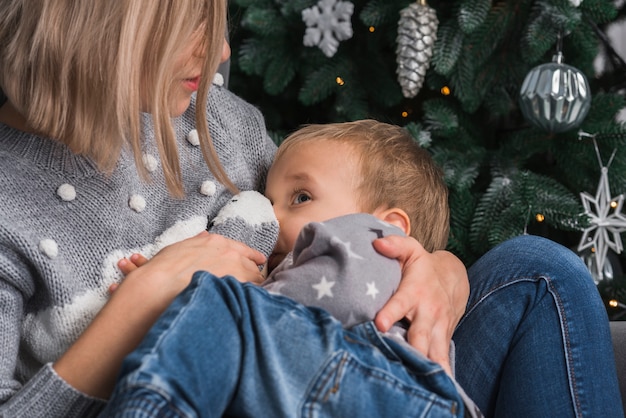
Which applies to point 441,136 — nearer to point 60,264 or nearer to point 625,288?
point 625,288

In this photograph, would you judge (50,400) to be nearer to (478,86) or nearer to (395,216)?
(395,216)

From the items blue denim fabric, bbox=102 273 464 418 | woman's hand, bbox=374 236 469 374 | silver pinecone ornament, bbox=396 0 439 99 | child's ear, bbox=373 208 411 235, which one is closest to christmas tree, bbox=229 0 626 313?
silver pinecone ornament, bbox=396 0 439 99

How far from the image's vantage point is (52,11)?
1.03 metres

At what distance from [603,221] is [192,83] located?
Answer: 105cm

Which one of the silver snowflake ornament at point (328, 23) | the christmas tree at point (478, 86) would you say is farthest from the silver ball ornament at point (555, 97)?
the silver snowflake ornament at point (328, 23)

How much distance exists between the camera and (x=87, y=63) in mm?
1036

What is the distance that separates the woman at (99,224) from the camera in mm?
958

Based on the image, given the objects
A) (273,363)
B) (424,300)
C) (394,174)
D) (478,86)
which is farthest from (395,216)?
(478,86)

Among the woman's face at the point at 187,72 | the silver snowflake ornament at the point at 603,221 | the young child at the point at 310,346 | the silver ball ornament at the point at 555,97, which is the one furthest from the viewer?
the silver snowflake ornament at the point at 603,221

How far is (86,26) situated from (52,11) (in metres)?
0.04

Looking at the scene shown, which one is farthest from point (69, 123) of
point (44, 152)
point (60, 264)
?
point (60, 264)

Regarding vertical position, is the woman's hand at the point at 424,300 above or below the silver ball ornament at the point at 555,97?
below

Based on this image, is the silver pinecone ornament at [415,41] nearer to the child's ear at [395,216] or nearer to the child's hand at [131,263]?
the child's ear at [395,216]

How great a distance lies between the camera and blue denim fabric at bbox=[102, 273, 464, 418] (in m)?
0.81
